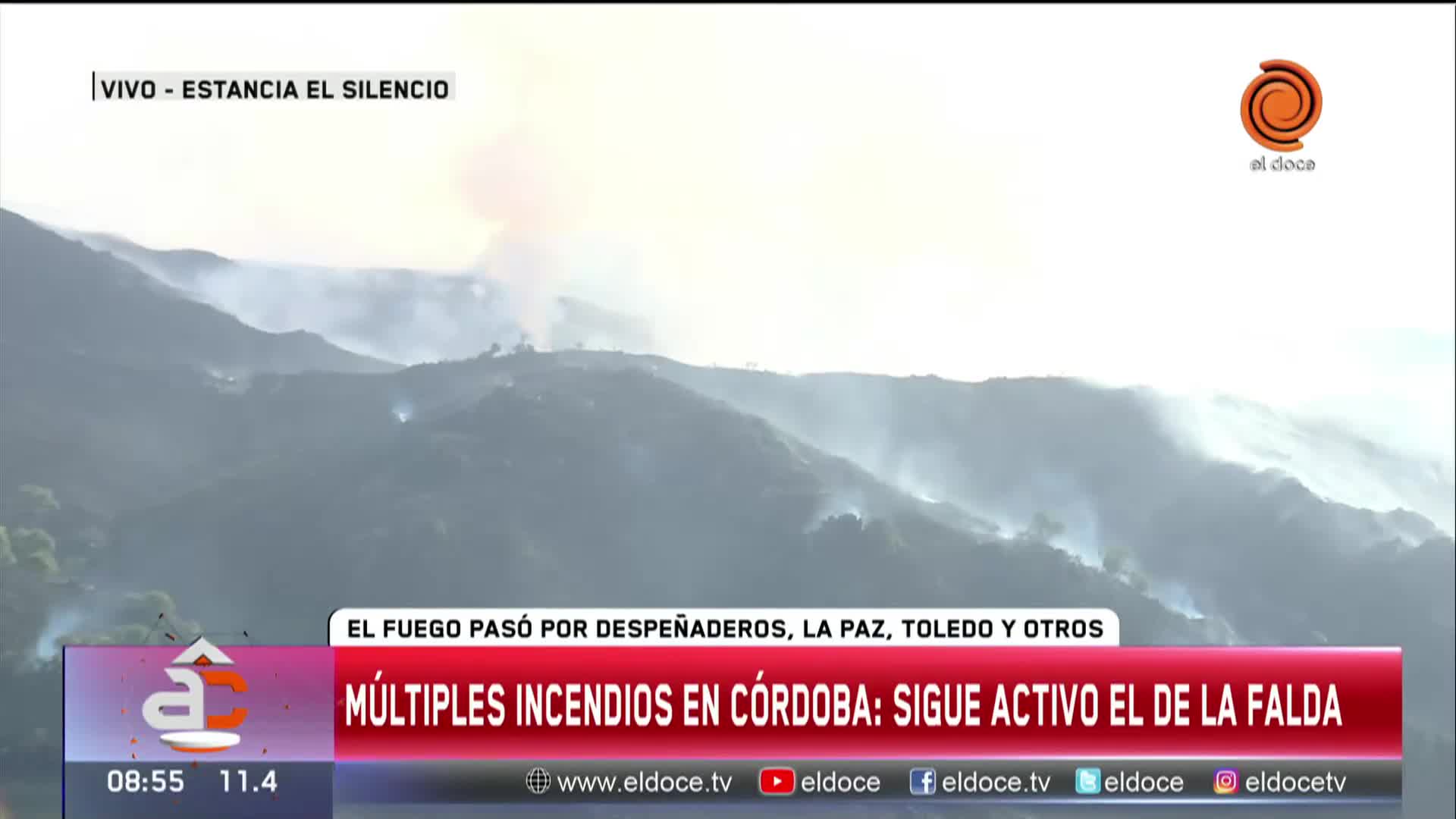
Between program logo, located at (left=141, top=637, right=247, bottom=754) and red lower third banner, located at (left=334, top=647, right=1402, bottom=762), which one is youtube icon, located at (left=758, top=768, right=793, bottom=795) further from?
program logo, located at (left=141, top=637, right=247, bottom=754)

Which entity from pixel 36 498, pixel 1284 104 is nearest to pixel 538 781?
pixel 36 498

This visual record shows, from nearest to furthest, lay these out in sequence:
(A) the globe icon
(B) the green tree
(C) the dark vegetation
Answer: (A) the globe icon < (B) the green tree < (C) the dark vegetation

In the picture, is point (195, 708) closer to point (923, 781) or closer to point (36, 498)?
point (36, 498)

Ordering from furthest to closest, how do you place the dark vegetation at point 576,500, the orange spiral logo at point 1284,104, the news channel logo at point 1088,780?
1. the dark vegetation at point 576,500
2. the orange spiral logo at point 1284,104
3. the news channel logo at point 1088,780

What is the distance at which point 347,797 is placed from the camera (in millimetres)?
7266

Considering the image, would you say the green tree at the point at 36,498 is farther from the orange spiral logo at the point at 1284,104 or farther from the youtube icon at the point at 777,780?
the orange spiral logo at the point at 1284,104

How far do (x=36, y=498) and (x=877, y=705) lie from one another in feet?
25.2

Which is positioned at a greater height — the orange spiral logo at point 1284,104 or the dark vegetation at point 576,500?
the orange spiral logo at point 1284,104

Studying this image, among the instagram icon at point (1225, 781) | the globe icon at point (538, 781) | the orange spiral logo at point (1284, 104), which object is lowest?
the instagram icon at point (1225, 781)

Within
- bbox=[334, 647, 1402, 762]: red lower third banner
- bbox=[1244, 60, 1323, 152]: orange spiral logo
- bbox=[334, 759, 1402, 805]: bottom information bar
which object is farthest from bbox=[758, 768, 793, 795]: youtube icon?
bbox=[1244, 60, 1323, 152]: orange spiral logo

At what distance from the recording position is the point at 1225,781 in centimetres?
731

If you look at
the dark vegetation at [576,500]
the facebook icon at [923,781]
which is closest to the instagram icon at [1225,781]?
the dark vegetation at [576,500]

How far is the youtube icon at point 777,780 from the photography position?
729 centimetres

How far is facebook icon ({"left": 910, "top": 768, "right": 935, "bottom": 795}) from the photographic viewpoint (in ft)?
23.9
